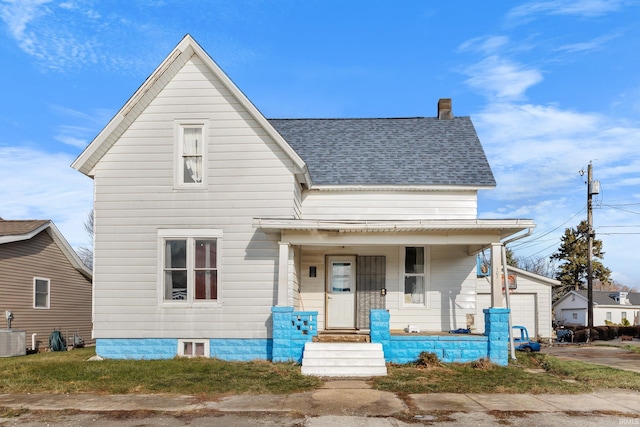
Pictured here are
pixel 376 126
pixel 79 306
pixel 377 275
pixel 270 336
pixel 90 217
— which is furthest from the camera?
pixel 90 217

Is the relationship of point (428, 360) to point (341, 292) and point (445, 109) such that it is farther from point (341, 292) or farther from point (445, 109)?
point (445, 109)

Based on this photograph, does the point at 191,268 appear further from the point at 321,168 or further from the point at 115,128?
the point at 321,168

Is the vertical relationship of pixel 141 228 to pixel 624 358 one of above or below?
above

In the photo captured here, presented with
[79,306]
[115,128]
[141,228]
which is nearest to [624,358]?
[141,228]

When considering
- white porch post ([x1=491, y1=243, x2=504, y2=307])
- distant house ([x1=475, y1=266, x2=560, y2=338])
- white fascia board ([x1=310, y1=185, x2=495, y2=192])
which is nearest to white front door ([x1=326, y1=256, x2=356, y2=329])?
white fascia board ([x1=310, y1=185, x2=495, y2=192])

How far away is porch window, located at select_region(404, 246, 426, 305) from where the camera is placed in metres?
15.7

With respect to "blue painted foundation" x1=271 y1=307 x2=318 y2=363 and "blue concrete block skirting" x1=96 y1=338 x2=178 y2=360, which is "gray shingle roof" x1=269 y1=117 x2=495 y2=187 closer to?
"blue painted foundation" x1=271 y1=307 x2=318 y2=363

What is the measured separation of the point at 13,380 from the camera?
1087cm

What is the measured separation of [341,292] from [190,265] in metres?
4.44

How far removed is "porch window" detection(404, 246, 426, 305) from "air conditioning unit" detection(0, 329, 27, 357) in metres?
12.7

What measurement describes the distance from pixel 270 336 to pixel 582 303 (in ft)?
142

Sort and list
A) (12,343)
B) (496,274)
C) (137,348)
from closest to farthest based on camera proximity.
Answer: (496,274) < (137,348) < (12,343)

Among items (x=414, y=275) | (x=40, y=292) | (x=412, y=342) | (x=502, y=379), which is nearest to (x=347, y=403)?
(x=502, y=379)

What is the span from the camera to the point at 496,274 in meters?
13.1
